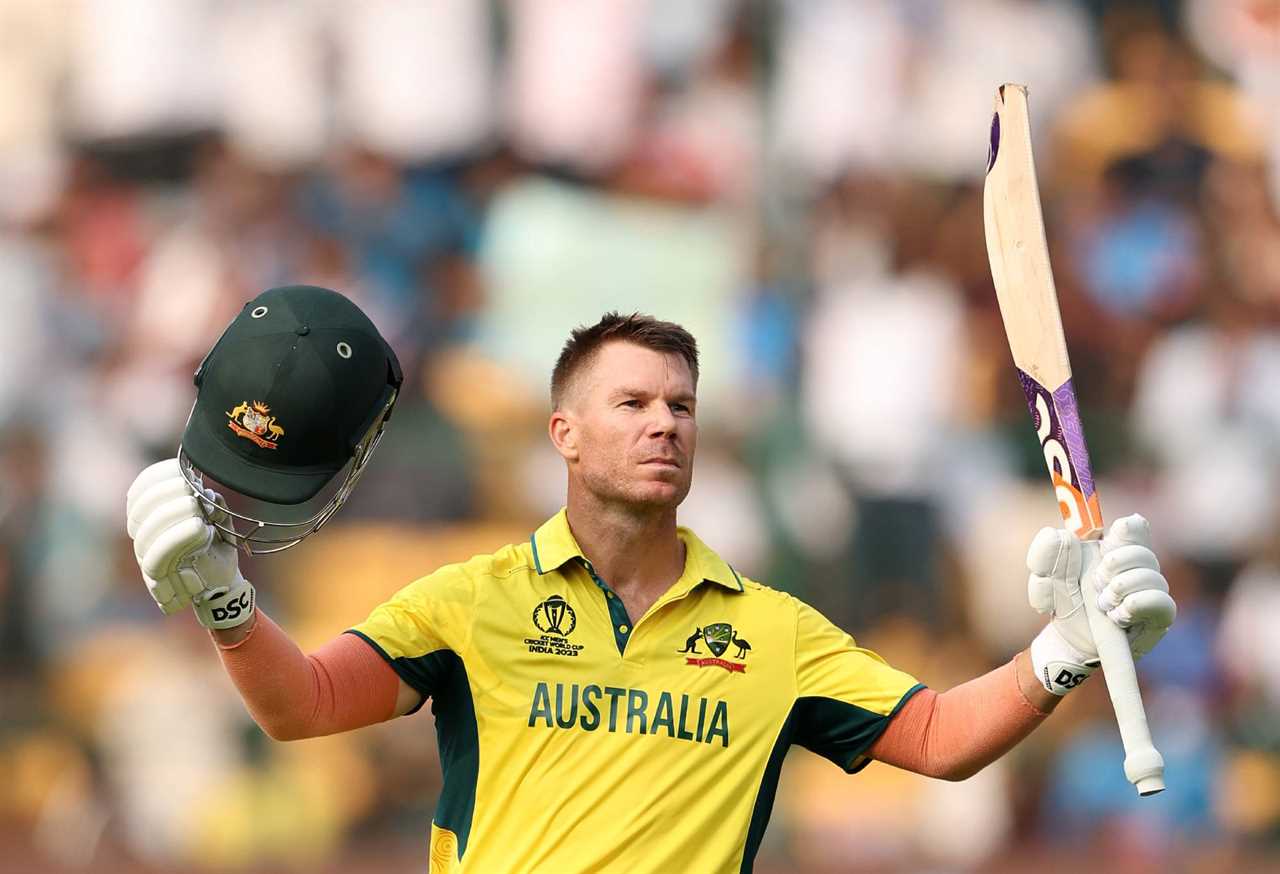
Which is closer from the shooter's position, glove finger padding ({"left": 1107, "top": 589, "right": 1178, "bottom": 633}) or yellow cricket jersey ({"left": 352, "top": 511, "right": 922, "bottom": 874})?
glove finger padding ({"left": 1107, "top": 589, "right": 1178, "bottom": 633})

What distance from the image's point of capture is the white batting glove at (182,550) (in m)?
3.21

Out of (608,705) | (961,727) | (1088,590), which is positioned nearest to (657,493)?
(608,705)

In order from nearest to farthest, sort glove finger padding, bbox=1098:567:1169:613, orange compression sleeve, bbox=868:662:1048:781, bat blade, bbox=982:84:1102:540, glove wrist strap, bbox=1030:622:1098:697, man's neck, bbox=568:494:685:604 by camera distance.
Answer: glove finger padding, bbox=1098:567:1169:613 < glove wrist strap, bbox=1030:622:1098:697 < orange compression sleeve, bbox=868:662:1048:781 < bat blade, bbox=982:84:1102:540 < man's neck, bbox=568:494:685:604

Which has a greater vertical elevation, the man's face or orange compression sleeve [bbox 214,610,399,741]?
the man's face

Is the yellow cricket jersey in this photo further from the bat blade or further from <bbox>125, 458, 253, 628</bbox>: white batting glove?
the bat blade

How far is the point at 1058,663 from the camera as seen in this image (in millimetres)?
3484

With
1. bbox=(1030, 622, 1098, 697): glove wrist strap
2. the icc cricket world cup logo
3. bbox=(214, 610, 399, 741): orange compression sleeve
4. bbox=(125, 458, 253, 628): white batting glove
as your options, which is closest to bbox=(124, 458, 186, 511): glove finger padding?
bbox=(125, 458, 253, 628): white batting glove

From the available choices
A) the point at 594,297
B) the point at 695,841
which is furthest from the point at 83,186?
the point at 695,841

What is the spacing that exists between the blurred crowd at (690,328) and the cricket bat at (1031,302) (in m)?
5.30

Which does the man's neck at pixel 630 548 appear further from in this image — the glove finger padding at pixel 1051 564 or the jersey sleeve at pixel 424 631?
the glove finger padding at pixel 1051 564

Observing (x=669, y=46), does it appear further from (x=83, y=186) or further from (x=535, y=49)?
(x=83, y=186)

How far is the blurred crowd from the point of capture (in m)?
8.98

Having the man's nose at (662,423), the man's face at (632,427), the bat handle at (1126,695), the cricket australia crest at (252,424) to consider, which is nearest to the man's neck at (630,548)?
the man's face at (632,427)

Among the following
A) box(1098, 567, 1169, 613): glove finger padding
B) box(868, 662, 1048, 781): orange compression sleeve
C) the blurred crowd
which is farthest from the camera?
the blurred crowd
